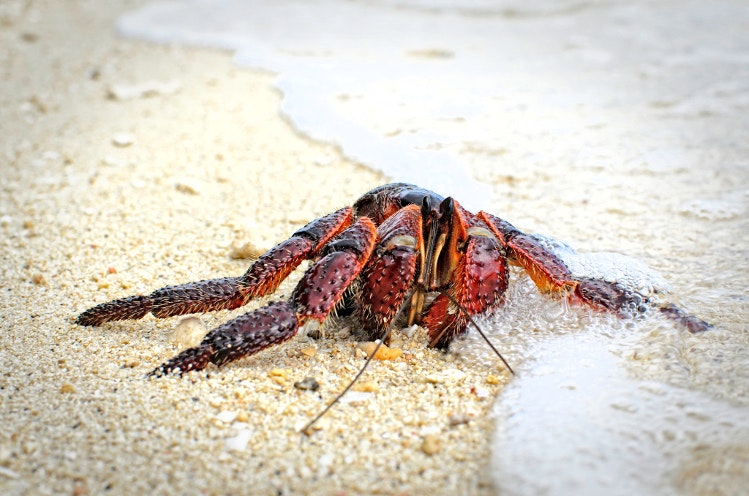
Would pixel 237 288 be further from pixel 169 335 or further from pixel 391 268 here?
pixel 391 268

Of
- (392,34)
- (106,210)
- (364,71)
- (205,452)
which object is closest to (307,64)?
(364,71)

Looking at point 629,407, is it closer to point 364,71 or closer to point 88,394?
point 88,394

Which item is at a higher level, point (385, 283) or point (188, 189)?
point (385, 283)

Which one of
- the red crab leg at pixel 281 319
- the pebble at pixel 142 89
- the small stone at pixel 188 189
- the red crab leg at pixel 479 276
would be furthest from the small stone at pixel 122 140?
the red crab leg at pixel 479 276

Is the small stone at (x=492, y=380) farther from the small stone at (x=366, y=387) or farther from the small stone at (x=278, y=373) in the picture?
the small stone at (x=278, y=373)

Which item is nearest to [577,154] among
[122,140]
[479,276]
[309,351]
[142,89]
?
[479,276]

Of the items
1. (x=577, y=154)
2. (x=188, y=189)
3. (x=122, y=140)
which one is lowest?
(x=188, y=189)
